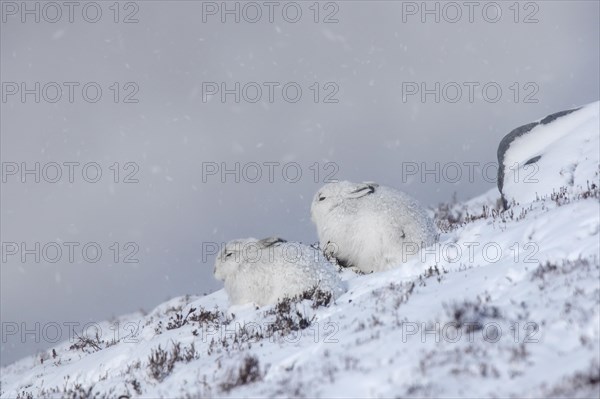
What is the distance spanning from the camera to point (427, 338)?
6.22m

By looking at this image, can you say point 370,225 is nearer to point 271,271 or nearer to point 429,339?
point 271,271

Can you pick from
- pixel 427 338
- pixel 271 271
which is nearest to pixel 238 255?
pixel 271 271

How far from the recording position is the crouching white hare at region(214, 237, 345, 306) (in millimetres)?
11047

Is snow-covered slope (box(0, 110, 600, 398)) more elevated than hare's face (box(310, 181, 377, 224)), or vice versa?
hare's face (box(310, 181, 377, 224))

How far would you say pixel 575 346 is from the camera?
17.6ft

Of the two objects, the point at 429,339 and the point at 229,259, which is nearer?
the point at 429,339

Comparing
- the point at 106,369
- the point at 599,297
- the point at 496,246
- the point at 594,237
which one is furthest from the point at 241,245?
the point at 599,297

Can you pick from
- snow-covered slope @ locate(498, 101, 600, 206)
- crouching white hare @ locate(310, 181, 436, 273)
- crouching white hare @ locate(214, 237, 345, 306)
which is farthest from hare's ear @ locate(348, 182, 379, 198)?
snow-covered slope @ locate(498, 101, 600, 206)

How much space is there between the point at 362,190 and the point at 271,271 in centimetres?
306

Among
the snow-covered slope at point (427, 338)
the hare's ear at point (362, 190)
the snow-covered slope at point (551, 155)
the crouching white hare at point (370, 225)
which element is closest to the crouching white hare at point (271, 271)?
the snow-covered slope at point (427, 338)

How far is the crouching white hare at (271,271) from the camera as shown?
11.0 metres

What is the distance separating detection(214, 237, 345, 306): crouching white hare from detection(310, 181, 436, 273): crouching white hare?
3.35ft

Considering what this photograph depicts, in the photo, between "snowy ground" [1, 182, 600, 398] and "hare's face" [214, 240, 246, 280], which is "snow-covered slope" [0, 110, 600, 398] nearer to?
"snowy ground" [1, 182, 600, 398]

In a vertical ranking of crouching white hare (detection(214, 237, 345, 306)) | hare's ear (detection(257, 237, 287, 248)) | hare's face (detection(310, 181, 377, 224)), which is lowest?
crouching white hare (detection(214, 237, 345, 306))
